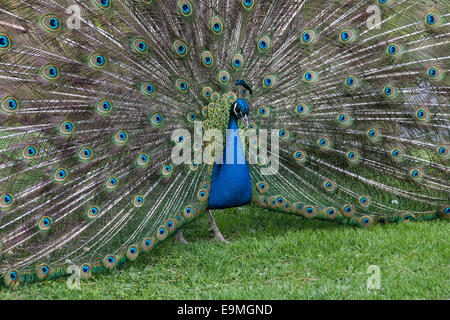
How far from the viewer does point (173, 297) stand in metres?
3.04

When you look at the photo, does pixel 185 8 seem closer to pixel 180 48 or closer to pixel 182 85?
pixel 180 48

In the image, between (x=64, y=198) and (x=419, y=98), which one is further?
(x=419, y=98)

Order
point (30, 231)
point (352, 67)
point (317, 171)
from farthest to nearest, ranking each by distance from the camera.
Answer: point (317, 171) < point (352, 67) < point (30, 231)

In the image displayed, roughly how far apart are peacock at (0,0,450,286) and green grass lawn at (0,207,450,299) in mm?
191

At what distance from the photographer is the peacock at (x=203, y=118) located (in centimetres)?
310

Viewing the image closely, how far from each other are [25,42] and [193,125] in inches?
57.0

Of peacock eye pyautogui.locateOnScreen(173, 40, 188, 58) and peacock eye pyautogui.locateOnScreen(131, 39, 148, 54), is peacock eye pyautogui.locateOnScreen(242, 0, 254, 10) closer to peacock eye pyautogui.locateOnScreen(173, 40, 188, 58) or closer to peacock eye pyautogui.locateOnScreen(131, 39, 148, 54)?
peacock eye pyautogui.locateOnScreen(173, 40, 188, 58)

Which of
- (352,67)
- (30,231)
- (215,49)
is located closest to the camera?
(30,231)

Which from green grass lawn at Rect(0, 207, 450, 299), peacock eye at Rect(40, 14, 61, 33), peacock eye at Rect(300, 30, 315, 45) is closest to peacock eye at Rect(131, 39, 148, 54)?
peacock eye at Rect(40, 14, 61, 33)

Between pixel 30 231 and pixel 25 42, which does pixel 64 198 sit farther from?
pixel 25 42

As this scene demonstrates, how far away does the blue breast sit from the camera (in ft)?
12.4

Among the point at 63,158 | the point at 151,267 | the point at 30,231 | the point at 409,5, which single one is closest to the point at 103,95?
the point at 63,158

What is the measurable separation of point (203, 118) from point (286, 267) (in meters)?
1.47

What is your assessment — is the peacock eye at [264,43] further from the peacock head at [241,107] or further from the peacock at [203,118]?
the peacock head at [241,107]
